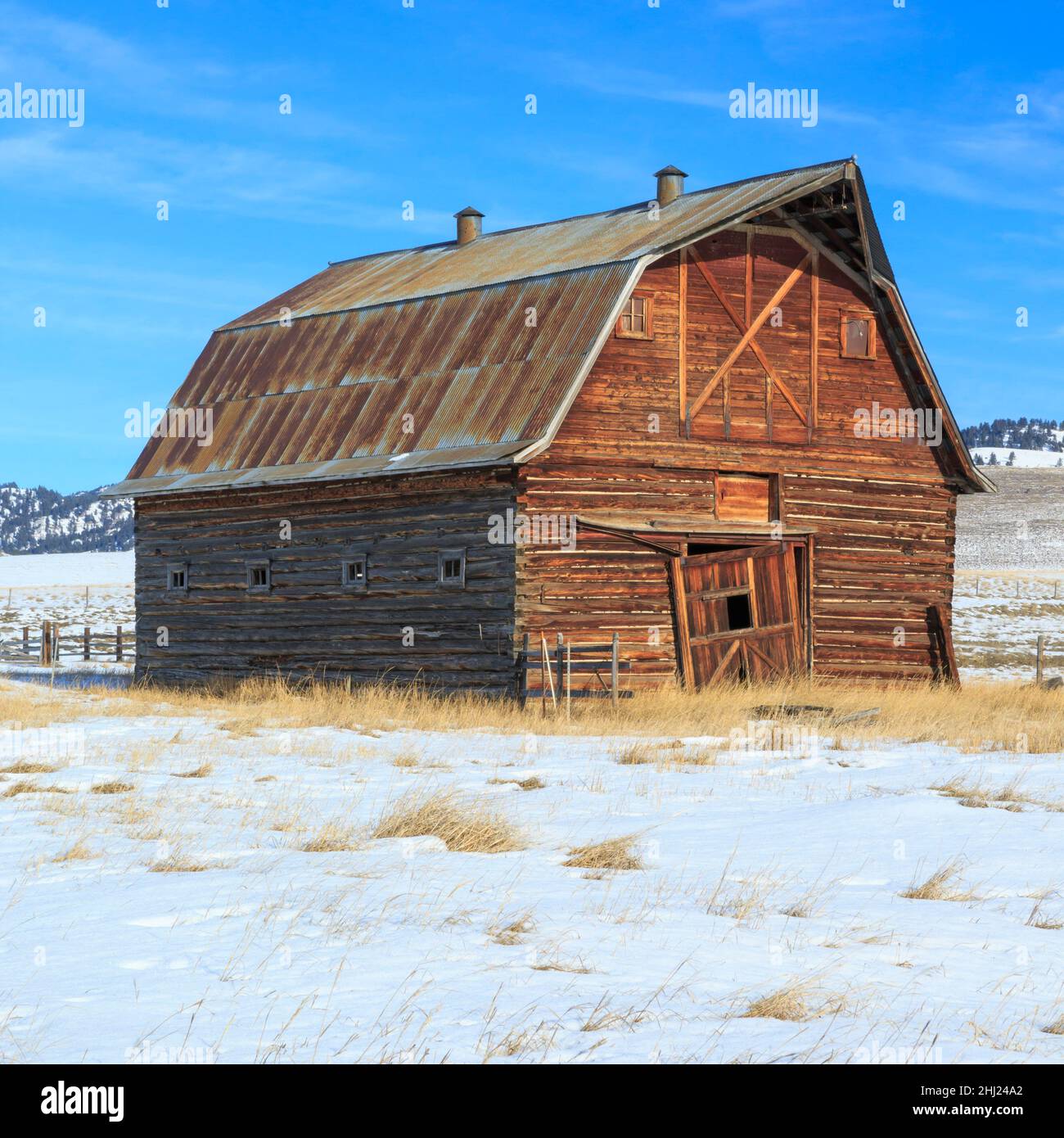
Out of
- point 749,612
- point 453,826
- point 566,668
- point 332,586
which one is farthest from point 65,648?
point 453,826

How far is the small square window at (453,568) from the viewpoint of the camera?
2105 centimetres

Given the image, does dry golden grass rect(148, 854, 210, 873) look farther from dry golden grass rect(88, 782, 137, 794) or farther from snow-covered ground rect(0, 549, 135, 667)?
snow-covered ground rect(0, 549, 135, 667)

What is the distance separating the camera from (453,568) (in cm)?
2138

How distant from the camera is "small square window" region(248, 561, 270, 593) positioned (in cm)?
2417

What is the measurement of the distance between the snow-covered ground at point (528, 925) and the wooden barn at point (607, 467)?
865 centimetres

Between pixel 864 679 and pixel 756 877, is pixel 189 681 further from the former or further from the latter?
pixel 756 877

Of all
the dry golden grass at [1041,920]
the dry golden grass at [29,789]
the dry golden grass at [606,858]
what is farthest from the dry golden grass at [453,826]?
the dry golden grass at [1041,920]

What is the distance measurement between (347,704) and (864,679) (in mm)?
8241

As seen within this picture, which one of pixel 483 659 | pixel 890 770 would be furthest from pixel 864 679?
pixel 890 770

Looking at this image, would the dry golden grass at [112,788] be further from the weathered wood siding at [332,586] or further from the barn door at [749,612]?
the barn door at [749,612]

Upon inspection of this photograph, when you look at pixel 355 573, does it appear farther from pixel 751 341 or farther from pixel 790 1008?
pixel 790 1008

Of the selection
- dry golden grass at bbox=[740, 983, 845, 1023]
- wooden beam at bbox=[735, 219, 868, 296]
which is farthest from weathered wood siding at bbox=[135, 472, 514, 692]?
dry golden grass at bbox=[740, 983, 845, 1023]

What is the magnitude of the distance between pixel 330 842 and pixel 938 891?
136 inches

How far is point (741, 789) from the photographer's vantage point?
12.1 m
